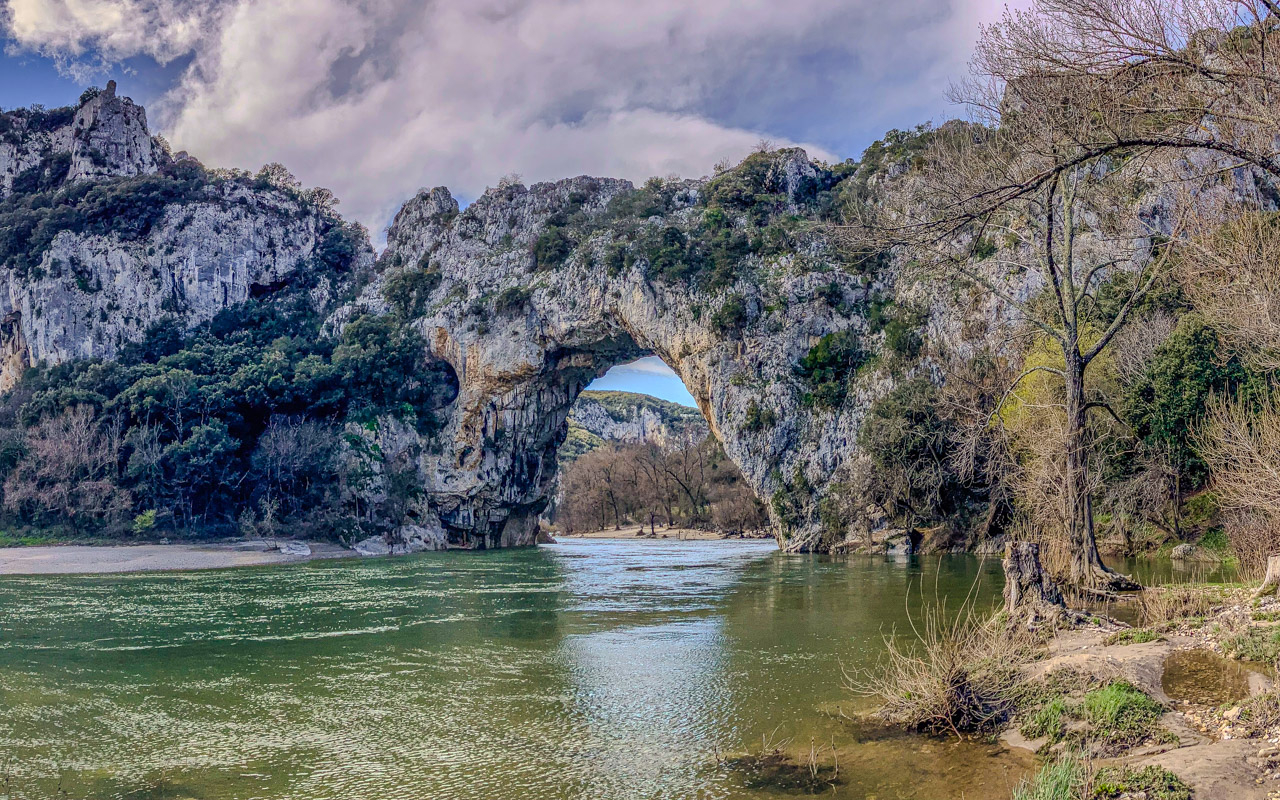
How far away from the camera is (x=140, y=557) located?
31.4m

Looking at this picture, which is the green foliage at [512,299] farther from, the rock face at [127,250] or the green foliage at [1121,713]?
the green foliage at [1121,713]

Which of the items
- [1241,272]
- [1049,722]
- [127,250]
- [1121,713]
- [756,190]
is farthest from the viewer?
[127,250]

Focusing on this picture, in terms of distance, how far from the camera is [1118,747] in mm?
5727

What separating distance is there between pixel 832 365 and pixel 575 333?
15188 mm

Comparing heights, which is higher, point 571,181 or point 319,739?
point 571,181

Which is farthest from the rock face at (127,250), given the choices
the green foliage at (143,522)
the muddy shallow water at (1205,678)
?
the muddy shallow water at (1205,678)

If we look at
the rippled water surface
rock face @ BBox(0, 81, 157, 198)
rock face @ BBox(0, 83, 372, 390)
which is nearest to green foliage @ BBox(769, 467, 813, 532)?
the rippled water surface

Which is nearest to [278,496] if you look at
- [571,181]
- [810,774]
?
[571,181]

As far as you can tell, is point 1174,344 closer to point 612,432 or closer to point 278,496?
point 278,496

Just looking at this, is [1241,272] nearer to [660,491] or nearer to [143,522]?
[143,522]

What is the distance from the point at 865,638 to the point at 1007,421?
19.2 m

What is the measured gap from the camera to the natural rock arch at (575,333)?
3928cm

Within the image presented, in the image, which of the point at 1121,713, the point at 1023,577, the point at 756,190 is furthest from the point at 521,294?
the point at 1121,713

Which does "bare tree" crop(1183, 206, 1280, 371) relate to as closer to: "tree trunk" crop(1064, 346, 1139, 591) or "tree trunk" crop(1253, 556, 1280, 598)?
"tree trunk" crop(1064, 346, 1139, 591)
